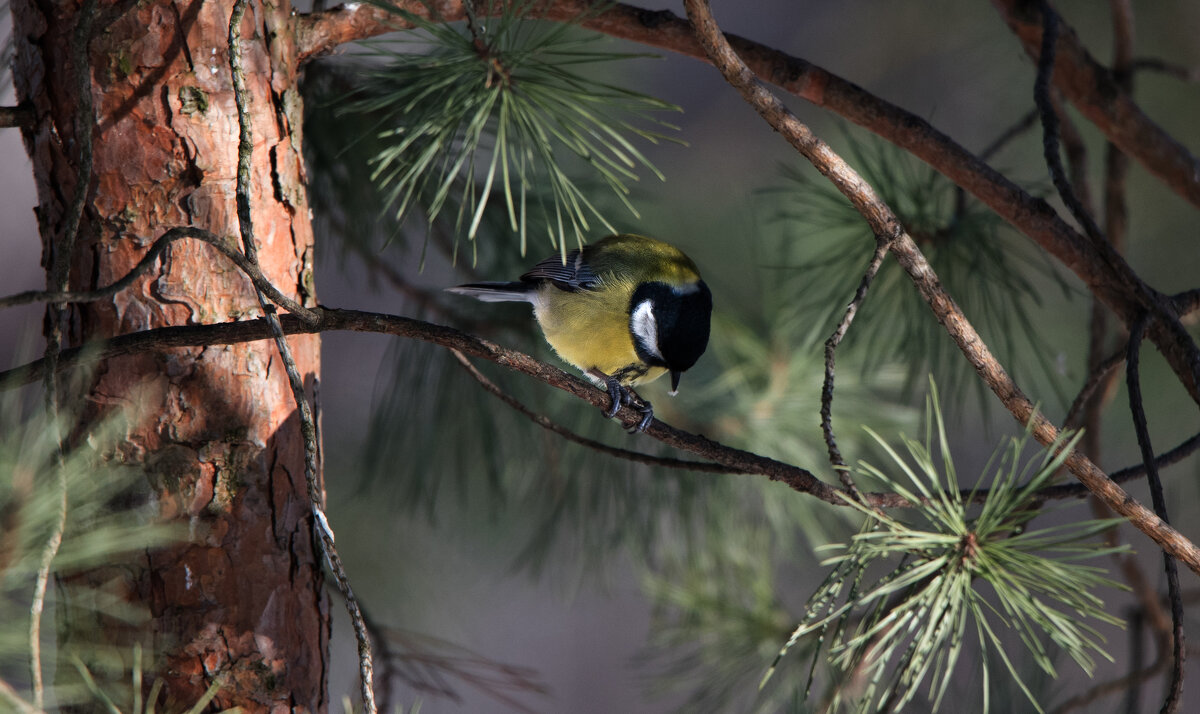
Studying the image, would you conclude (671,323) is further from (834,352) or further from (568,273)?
(834,352)

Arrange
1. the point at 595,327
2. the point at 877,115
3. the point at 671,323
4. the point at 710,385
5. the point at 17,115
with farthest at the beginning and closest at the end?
the point at 710,385 → the point at 595,327 → the point at 671,323 → the point at 877,115 → the point at 17,115

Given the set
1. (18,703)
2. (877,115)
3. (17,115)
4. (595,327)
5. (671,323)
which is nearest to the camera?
(18,703)

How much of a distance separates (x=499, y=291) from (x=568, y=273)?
100 millimetres

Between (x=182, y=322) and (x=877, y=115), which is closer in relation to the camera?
(x=182, y=322)

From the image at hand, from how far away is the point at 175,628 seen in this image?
0.58m

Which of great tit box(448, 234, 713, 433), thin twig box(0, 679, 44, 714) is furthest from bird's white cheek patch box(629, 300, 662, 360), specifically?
thin twig box(0, 679, 44, 714)

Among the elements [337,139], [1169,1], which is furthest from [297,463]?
[1169,1]

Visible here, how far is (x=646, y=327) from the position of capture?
1.06 metres

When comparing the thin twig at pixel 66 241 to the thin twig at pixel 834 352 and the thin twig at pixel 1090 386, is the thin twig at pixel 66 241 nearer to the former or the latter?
the thin twig at pixel 834 352

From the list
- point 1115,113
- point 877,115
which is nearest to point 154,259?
point 877,115

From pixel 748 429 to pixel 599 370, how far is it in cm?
24

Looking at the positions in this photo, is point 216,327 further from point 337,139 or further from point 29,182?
point 29,182

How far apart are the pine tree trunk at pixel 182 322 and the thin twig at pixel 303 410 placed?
0.20ft

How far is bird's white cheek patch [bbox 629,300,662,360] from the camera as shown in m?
1.04
